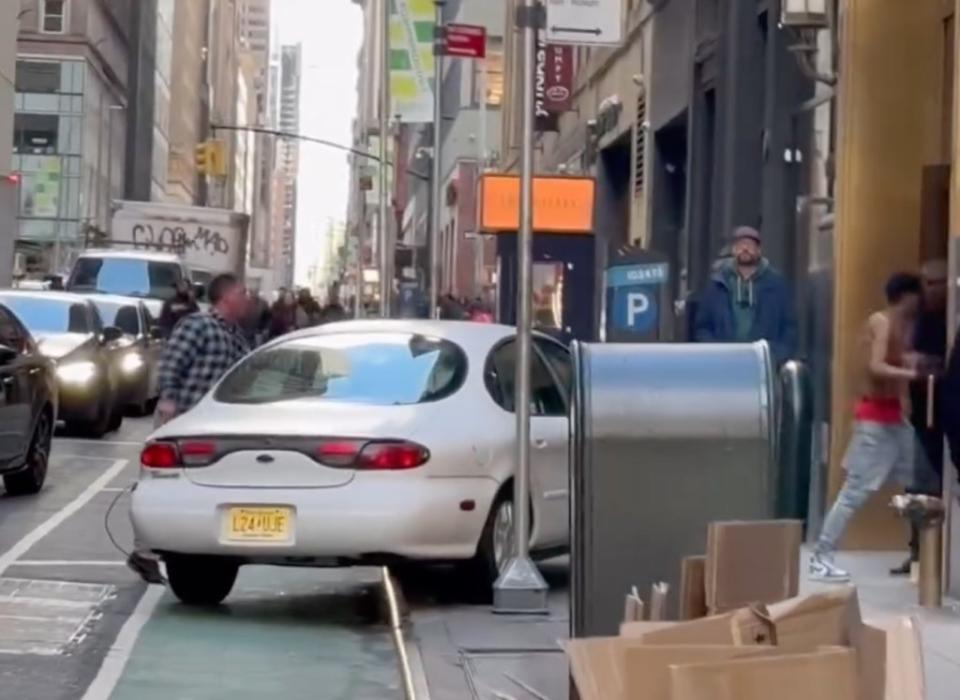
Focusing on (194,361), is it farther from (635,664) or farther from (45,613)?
(635,664)

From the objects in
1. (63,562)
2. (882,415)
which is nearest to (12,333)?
(63,562)

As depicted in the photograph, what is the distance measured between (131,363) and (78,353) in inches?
139

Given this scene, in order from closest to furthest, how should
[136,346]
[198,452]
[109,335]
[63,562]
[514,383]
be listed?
[198,452] → [514,383] → [63,562] → [109,335] → [136,346]

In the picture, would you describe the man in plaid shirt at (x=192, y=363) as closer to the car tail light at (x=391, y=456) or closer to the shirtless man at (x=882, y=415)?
the car tail light at (x=391, y=456)

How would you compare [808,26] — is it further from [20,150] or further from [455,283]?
[20,150]

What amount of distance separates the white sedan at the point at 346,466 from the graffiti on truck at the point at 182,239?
104 ft

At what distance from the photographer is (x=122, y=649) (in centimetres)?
980

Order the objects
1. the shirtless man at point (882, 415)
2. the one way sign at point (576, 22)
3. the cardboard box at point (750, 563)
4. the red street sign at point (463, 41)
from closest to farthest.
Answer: the cardboard box at point (750, 563)
the shirtless man at point (882, 415)
the one way sign at point (576, 22)
the red street sign at point (463, 41)

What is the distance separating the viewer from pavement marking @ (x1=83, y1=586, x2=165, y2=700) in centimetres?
881

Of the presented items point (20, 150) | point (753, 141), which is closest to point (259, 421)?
point (753, 141)

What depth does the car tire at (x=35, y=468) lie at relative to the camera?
16.7m

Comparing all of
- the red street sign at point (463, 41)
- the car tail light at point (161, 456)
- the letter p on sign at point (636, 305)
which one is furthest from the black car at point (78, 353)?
the car tail light at point (161, 456)

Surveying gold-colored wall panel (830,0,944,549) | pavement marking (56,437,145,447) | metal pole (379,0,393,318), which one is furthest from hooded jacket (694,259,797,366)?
metal pole (379,0,393,318)

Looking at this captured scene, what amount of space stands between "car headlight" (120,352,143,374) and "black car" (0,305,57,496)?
7.96 meters
